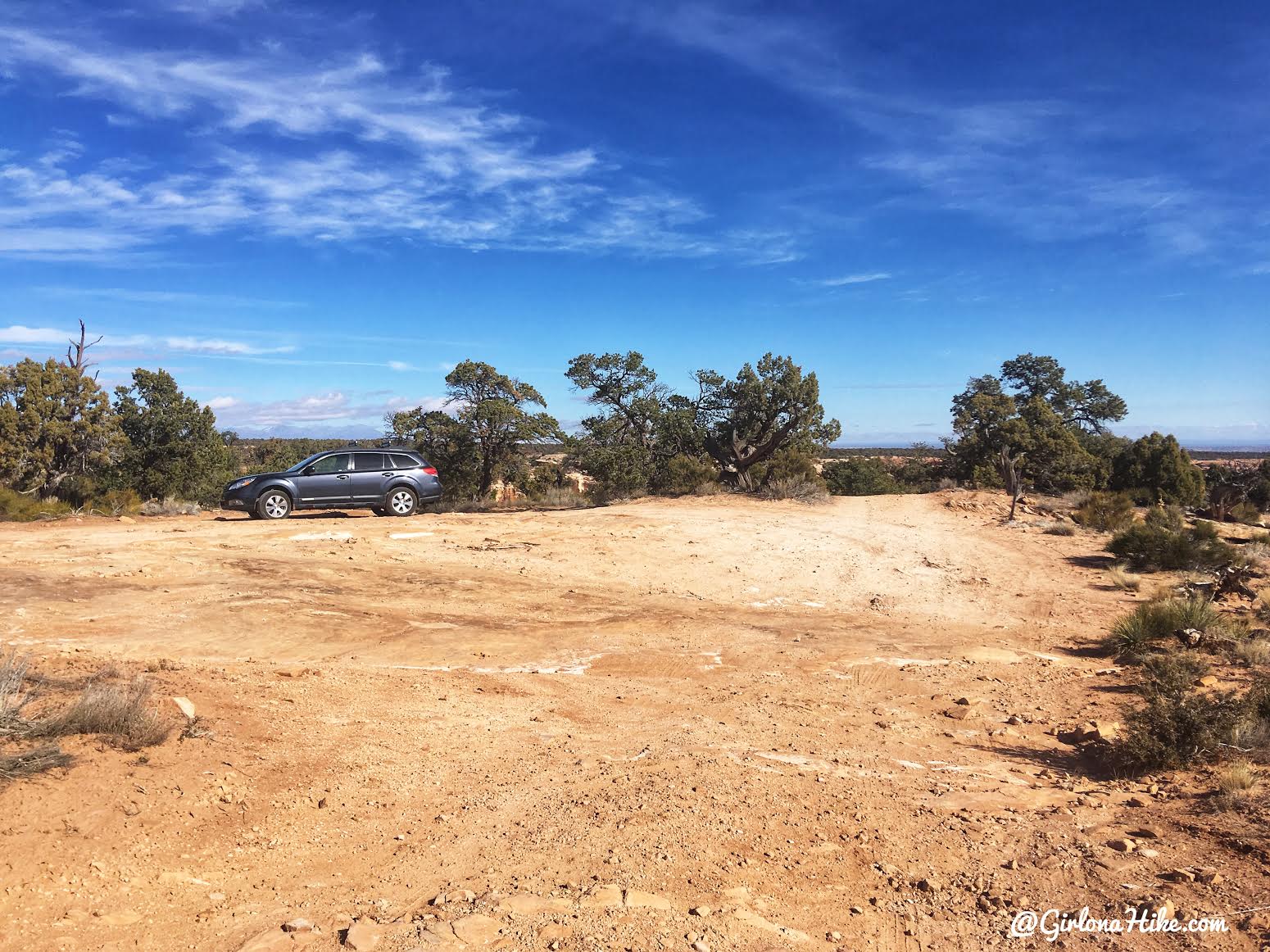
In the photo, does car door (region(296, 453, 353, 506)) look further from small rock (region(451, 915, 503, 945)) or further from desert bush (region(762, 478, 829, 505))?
small rock (region(451, 915, 503, 945))

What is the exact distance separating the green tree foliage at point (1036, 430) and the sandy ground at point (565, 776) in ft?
66.0

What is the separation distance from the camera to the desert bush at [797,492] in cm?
2420

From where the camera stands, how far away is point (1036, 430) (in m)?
33.3

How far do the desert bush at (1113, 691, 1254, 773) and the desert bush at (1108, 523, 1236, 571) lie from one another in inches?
409

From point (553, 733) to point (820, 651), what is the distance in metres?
4.37

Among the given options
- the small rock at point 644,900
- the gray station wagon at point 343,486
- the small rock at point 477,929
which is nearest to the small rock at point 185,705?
the small rock at point 477,929


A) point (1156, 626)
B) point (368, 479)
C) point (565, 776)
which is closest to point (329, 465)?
point (368, 479)

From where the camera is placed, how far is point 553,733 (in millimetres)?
6531

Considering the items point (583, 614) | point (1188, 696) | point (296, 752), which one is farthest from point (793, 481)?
point (296, 752)

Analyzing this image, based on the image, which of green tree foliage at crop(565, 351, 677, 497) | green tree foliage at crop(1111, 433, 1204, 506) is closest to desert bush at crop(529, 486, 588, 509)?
green tree foliage at crop(565, 351, 677, 497)

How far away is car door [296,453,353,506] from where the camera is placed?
696 inches

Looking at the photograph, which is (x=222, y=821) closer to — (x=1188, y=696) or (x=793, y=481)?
(x=1188, y=696)

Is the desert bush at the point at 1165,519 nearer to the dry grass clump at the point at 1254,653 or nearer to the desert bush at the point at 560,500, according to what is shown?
the dry grass clump at the point at 1254,653

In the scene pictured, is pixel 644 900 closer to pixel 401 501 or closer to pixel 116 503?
pixel 401 501
